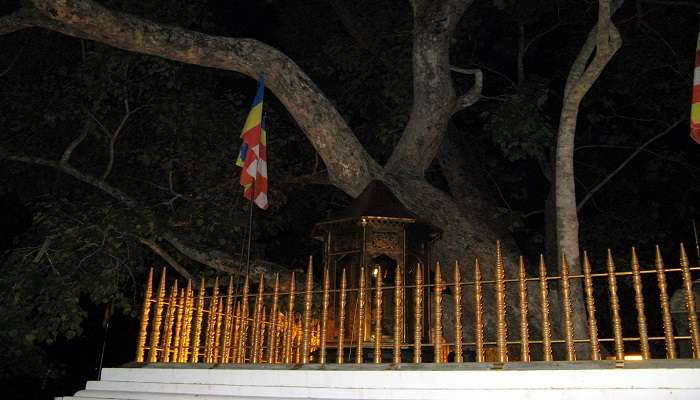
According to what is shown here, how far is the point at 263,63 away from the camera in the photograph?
8.87 metres

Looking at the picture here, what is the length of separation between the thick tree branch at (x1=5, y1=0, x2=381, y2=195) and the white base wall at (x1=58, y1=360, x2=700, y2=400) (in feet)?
11.9

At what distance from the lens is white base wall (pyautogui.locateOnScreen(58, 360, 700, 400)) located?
172 inches

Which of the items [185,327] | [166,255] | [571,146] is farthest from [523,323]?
[166,255]

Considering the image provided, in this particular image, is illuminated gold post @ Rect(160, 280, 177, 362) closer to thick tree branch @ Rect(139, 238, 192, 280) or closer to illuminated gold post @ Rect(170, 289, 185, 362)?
illuminated gold post @ Rect(170, 289, 185, 362)

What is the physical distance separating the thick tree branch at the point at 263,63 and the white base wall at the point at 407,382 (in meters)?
3.62

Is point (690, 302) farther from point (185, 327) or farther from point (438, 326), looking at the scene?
point (185, 327)

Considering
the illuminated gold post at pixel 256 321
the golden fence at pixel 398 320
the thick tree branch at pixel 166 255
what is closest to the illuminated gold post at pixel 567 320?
the golden fence at pixel 398 320

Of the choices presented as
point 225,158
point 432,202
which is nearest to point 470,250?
point 432,202

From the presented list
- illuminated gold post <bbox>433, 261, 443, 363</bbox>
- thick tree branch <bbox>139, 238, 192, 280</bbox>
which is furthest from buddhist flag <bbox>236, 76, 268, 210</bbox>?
illuminated gold post <bbox>433, 261, 443, 363</bbox>

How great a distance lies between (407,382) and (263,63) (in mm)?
5287

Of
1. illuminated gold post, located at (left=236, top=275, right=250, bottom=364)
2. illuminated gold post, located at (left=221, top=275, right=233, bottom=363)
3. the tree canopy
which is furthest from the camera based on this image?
the tree canopy

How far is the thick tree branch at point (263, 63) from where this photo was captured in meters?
8.60

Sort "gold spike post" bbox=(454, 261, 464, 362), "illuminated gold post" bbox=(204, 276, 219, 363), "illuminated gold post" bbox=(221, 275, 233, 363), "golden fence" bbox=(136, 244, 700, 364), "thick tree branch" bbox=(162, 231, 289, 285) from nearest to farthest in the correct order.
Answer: "golden fence" bbox=(136, 244, 700, 364) → "gold spike post" bbox=(454, 261, 464, 362) → "illuminated gold post" bbox=(221, 275, 233, 363) → "illuminated gold post" bbox=(204, 276, 219, 363) → "thick tree branch" bbox=(162, 231, 289, 285)

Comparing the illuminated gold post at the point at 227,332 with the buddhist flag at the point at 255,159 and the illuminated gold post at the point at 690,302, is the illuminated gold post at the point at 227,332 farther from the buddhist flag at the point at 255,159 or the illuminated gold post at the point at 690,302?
the illuminated gold post at the point at 690,302
